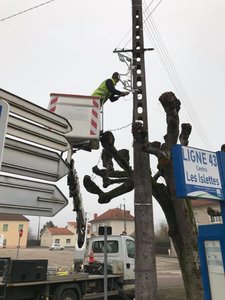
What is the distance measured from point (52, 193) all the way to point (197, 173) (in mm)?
2084

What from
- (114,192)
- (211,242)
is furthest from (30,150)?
(114,192)

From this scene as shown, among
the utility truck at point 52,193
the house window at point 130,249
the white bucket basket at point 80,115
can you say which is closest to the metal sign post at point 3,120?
the utility truck at point 52,193

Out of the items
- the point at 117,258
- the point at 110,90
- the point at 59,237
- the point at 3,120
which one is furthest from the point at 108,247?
the point at 59,237

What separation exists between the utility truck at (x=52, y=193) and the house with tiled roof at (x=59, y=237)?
70.2 meters

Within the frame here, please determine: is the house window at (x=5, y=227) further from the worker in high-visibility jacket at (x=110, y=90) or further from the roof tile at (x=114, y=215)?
the worker in high-visibility jacket at (x=110, y=90)

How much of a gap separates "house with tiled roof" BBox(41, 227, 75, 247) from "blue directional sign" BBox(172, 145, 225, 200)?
257 feet

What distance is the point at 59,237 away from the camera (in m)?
80.1

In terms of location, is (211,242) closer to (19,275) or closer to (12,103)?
(12,103)

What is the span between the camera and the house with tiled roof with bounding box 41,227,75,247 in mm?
79812

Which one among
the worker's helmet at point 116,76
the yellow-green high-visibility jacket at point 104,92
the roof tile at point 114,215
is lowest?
the yellow-green high-visibility jacket at point 104,92

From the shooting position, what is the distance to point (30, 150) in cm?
228

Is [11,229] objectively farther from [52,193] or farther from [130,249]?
[52,193]

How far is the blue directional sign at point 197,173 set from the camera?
3688 millimetres

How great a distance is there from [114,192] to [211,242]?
4.87 meters
